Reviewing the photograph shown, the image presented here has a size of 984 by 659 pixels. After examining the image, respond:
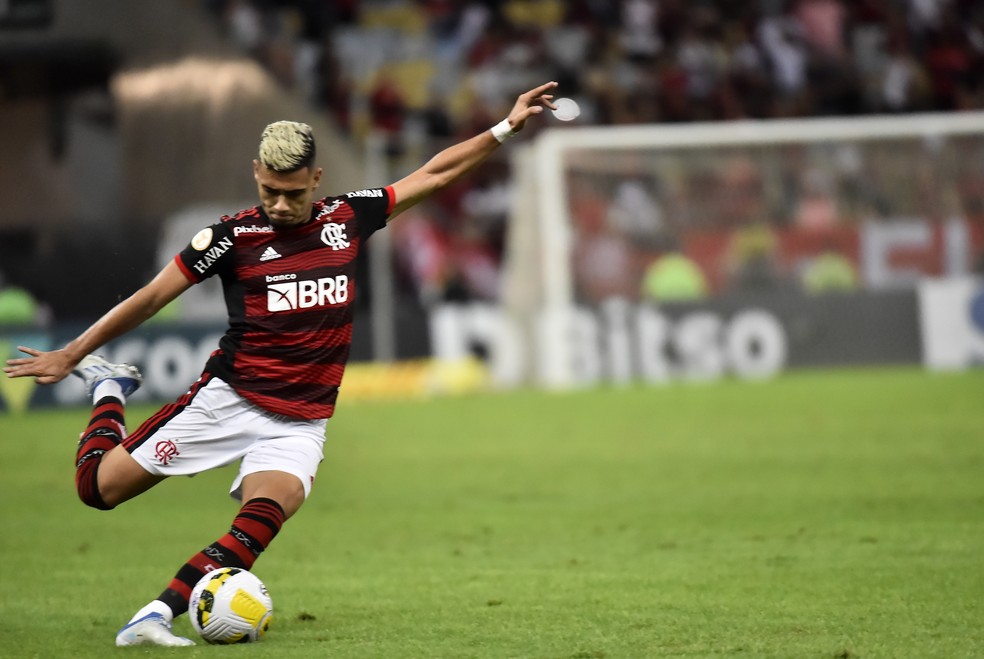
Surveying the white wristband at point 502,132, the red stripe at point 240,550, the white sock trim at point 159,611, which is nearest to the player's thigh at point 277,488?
the red stripe at point 240,550

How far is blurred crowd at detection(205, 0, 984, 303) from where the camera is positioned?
2445 centimetres

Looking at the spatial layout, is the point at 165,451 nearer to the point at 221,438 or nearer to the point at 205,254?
the point at 221,438

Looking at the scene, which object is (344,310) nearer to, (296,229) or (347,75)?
(296,229)

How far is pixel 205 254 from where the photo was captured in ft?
20.7

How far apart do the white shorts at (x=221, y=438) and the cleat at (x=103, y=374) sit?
27.9 inches

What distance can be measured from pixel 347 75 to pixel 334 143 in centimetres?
225

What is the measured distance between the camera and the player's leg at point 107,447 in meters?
6.52

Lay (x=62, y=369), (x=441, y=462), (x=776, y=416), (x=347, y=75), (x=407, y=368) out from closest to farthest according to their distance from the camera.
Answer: (x=62, y=369)
(x=441, y=462)
(x=776, y=416)
(x=407, y=368)
(x=347, y=75)

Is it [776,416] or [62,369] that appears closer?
[62,369]

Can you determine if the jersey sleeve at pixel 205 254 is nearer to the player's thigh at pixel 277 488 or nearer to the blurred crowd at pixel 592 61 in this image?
the player's thigh at pixel 277 488

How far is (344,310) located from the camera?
6.56 m

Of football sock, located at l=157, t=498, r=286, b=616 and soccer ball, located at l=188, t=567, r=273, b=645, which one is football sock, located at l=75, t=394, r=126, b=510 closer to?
football sock, located at l=157, t=498, r=286, b=616

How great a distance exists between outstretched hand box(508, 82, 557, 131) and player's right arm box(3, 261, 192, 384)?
1.54m

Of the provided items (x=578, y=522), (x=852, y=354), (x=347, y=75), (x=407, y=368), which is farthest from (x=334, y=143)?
(x=578, y=522)
